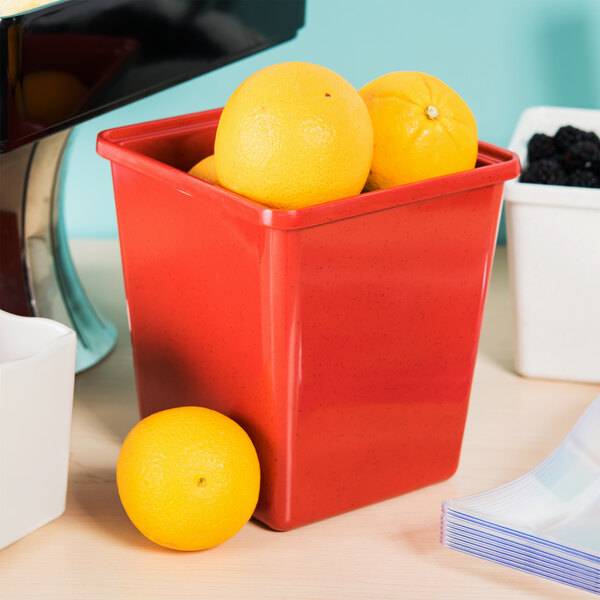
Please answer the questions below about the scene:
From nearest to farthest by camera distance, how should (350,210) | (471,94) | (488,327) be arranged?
(350,210)
(488,327)
(471,94)

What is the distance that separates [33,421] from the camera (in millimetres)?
390

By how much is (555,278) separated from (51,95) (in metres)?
0.31

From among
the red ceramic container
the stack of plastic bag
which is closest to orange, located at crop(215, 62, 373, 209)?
the red ceramic container

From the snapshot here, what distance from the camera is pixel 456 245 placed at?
41 cm

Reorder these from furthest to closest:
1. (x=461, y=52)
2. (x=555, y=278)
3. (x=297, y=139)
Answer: (x=461, y=52) → (x=555, y=278) → (x=297, y=139)

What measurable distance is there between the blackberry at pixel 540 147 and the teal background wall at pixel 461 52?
0.17 meters

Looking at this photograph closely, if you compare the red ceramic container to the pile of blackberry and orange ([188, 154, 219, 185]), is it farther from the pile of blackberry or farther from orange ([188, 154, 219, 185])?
the pile of blackberry

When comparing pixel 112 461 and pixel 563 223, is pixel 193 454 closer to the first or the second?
pixel 112 461

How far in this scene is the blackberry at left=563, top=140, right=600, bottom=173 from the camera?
569 millimetres

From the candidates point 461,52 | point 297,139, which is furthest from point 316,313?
point 461,52

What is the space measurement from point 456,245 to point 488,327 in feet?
0.82

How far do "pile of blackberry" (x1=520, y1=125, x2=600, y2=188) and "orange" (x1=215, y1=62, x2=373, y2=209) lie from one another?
212mm

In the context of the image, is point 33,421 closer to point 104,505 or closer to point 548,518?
point 104,505

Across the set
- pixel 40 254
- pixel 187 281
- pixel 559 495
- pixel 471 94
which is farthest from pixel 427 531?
pixel 471 94
